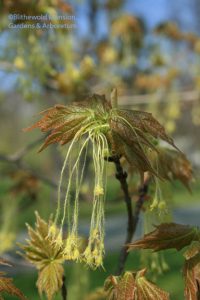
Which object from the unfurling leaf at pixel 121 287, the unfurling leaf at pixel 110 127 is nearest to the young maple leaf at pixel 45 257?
the unfurling leaf at pixel 121 287

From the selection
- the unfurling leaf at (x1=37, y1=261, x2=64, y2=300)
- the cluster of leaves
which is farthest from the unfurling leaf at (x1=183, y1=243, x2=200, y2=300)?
the unfurling leaf at (x1=37, y1=261, x2=64, y2=300)

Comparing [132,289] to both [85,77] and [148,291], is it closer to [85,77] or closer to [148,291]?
[148,291]

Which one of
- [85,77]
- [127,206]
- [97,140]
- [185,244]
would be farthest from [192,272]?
[85,77]

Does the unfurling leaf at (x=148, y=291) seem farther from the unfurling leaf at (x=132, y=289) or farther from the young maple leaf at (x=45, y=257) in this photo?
the young maple leaf at (x=45, y=257)

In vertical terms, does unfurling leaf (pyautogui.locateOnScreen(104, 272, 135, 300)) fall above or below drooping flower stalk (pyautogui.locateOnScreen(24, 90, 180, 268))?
below

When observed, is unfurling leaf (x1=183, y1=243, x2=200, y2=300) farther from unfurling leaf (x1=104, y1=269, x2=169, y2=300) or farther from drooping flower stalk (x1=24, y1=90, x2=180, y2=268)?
drooping flower stalk (x1=24, y1=90, x2=180, y2=268)
